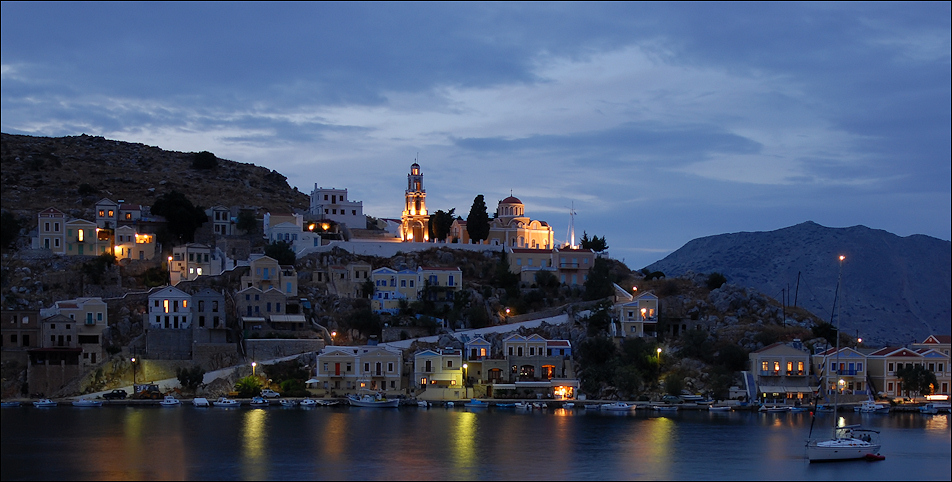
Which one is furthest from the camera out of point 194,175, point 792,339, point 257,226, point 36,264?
point 194,175

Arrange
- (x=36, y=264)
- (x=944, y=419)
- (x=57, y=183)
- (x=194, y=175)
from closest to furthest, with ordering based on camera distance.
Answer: (x=944, y=419) → (x=36, y=264) → (x=57, y=183) → (x=194, y=175)

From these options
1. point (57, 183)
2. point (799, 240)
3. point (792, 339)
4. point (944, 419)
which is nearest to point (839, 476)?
point (944, 419)

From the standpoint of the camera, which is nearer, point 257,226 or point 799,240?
point 257,226

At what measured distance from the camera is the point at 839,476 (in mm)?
45125

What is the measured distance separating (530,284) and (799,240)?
5894 centimetres

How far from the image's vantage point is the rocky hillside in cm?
10194

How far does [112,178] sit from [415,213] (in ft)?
115

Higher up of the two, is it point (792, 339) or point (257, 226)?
point (257, 226)

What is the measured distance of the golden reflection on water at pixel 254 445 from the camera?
45844mm

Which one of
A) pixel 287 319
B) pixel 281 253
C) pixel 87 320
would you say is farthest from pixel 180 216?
pixel 287 319

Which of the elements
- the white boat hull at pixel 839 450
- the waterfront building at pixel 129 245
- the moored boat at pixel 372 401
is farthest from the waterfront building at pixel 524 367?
the waterfront building at pixel 129 245

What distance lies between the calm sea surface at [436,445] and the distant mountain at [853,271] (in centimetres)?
3442

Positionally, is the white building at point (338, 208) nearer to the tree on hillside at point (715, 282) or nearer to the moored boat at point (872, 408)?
the tree on hillside at point (715, 282)

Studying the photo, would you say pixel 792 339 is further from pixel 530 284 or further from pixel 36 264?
pixel 36 264
